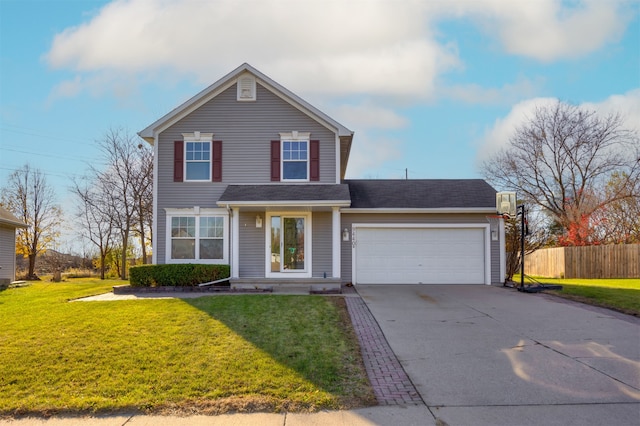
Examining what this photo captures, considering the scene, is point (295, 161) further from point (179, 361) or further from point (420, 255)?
point (179, 361)

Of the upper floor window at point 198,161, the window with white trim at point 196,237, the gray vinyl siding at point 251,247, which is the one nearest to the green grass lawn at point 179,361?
the gray vinyl siding at point 251,247

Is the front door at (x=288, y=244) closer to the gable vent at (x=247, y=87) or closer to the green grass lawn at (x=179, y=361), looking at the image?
the gable vent at (x=247, y=87)

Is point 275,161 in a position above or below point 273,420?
above

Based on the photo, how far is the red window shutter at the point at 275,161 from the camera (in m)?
15.6

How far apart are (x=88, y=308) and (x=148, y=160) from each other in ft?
60.4

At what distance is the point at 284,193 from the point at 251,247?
85.3 inches

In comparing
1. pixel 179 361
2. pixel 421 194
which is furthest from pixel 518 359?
pixel 421 194

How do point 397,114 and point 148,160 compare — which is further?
point 148,160

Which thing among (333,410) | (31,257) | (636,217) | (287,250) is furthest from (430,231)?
(31,257)

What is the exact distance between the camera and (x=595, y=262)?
22.8 meters

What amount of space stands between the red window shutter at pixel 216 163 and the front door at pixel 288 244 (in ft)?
7.97

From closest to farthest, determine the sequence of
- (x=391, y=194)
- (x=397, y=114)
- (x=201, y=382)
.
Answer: (x=201, y=382) → (x=391, y=194) → (x=397, y=114)

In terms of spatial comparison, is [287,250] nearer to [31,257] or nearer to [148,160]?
[148,160]

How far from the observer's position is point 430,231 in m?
15.7
